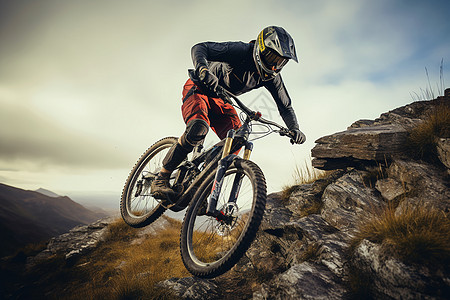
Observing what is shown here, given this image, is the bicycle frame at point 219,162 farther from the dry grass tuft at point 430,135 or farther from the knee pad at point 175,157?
the dry grass tuft at point 430,135

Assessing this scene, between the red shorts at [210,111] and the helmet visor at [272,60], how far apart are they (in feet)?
3.57

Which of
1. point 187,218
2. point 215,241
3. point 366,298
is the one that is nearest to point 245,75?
point 187,218

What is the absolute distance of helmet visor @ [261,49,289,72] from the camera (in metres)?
2.79

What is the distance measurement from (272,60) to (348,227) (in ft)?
9.82

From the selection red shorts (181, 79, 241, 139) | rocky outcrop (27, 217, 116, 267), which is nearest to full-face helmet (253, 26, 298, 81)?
red shorts (181, 79, 241, 139)

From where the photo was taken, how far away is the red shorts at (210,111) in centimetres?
311

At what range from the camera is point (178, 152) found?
3.27m

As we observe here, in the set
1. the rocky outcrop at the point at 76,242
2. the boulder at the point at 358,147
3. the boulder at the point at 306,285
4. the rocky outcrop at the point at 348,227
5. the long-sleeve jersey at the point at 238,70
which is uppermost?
the long-sleeve jersey at the point at 238,70

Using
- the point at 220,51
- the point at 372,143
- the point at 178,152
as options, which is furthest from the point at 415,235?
the point at 220,51

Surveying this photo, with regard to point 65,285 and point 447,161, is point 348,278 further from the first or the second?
point 65,285

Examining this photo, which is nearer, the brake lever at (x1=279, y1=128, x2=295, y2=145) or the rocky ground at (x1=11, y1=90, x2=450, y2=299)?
the rocky ground at (x1=11, y1=90, x2=450, y2=299)

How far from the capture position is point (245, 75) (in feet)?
10.5

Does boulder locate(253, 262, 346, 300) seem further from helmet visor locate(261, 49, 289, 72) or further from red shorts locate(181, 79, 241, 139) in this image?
helmet visor locate(261, 49, 289, 72)

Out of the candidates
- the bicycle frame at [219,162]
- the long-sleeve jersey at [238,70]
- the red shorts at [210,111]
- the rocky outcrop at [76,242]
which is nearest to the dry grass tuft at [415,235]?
the bicycle frame at [219,162]
